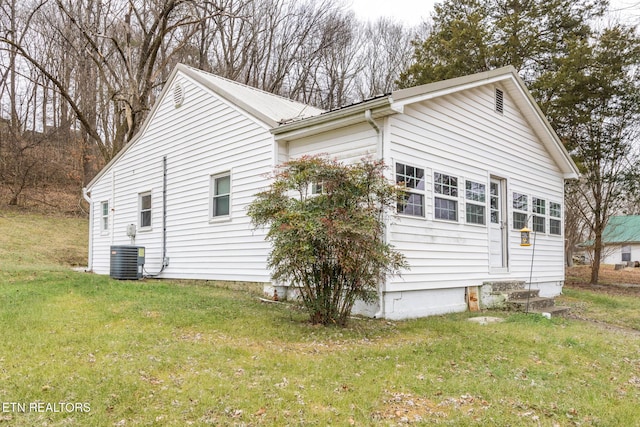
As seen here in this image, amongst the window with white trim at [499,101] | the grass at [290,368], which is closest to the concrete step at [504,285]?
the grass at [290,368]

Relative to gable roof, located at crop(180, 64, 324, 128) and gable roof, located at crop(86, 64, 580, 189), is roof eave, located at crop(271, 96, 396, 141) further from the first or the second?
gable roof, located at crop(180, 64, 324, 128)

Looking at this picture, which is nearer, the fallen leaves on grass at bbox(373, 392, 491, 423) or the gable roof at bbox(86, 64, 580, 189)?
the fallen leaves on grass at bbox(373, 392, 491, 423)

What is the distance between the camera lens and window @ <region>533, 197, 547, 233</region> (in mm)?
11519

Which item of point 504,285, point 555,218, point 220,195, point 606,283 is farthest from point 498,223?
point 606,283

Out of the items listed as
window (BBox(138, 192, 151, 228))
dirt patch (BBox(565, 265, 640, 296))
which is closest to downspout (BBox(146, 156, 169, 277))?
window (BBox(138, 192, 151, 228))

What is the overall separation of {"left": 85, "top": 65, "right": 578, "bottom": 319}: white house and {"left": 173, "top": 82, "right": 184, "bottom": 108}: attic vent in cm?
7

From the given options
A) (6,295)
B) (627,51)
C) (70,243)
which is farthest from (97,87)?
(627,51)

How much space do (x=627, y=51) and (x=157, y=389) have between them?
18.5 meters

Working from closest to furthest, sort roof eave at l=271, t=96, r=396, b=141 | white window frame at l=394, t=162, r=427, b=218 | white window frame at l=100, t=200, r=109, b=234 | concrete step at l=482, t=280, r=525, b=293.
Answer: roof eave at l=271, t=96, r=396, b=141, white window frame at l=394, t=162, r=427, b=218, concrete step at l=482, t=280, r=525, b=293, white window frame at l=100, t=200, r=109, b=234

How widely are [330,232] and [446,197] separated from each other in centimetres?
378

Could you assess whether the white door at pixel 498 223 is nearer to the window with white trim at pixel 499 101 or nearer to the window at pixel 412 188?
the window with white trim at pixel 499 101

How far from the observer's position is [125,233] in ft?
44.2

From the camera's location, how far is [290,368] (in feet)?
15.1

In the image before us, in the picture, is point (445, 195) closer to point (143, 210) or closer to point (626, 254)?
point (143, 210)
